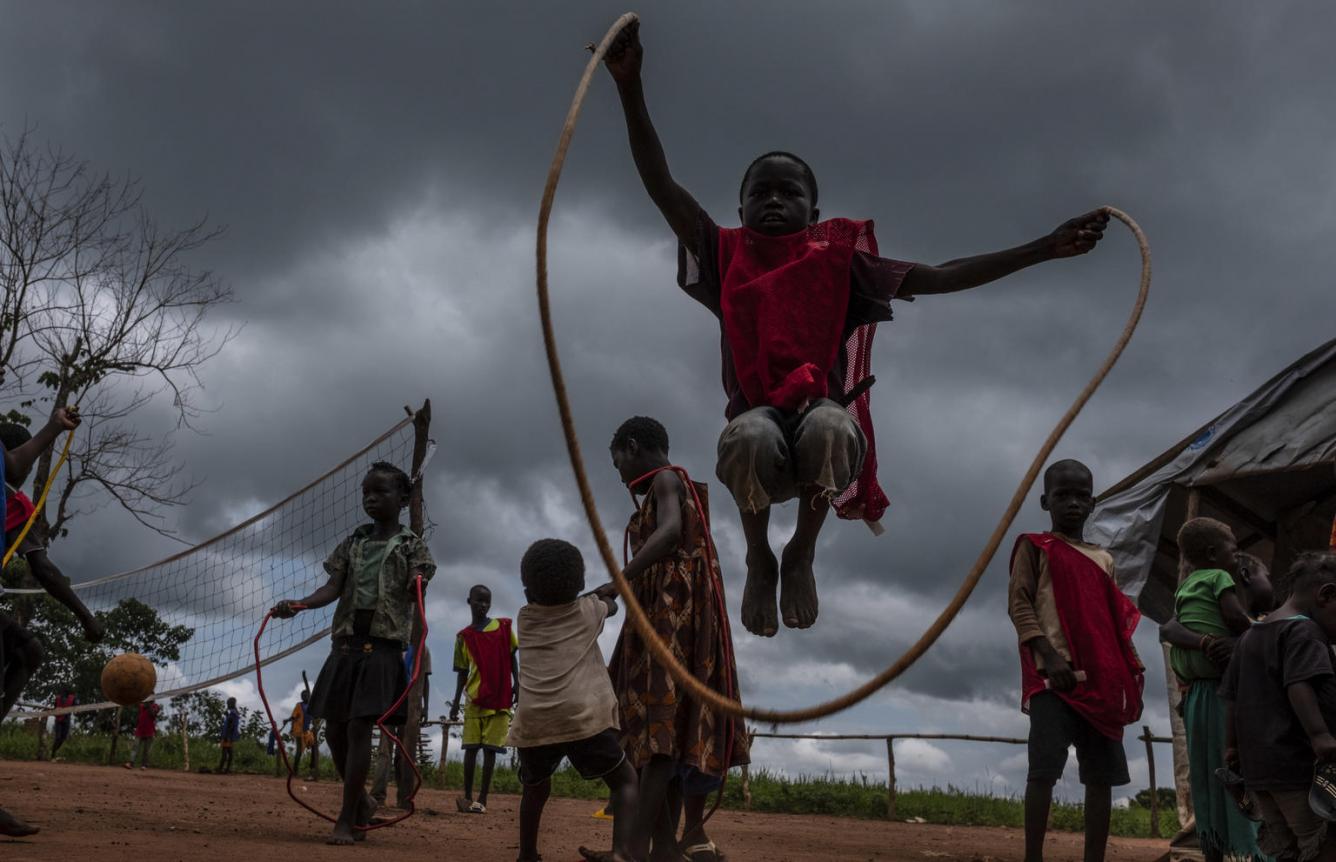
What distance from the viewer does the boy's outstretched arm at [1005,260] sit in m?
3.71

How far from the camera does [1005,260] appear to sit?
3.79 metres

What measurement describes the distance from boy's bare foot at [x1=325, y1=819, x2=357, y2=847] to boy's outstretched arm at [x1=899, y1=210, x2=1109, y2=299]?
432 centimetres

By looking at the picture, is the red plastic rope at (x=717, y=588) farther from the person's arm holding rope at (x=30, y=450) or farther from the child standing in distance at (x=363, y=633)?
the person's arm holding rope at (x=30, y=450)

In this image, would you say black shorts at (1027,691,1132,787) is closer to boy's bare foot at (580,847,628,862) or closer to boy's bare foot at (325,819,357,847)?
boy's bare foot at (580,847,628,862)

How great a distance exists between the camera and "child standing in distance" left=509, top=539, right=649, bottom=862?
484cm

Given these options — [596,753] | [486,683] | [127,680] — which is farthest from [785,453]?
[486,683]

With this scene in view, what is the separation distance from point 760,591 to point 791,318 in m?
0.95

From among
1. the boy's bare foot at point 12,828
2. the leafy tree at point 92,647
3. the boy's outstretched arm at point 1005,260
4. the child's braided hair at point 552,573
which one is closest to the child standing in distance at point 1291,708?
the boy's outstretched arm at point 1005,260

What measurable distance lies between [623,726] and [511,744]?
519mm

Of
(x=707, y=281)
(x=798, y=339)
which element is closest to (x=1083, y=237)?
(x=798, y=339)

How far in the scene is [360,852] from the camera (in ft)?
19.3

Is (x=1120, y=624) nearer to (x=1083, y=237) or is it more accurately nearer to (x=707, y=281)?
(x=1083, y=237)

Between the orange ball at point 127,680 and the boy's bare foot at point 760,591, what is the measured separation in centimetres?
476

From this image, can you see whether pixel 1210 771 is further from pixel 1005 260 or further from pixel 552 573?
pixel 552 573
